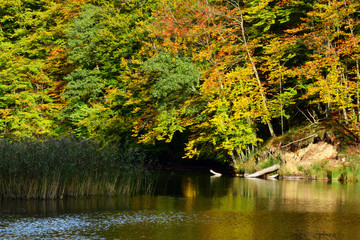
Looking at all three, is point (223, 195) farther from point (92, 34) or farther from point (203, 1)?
point (92, 34)

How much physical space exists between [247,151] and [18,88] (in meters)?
15.8

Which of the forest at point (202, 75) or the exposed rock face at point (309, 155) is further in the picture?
the forest at point (202, 75)

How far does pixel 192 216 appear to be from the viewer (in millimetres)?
10648

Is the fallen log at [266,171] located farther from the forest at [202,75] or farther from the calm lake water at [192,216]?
the calm lake water at [192,216]

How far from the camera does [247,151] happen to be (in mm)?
24469

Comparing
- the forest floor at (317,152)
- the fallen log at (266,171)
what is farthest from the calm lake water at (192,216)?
the fallen log at (266,171)

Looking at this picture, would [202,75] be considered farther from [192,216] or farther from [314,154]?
[192,216]

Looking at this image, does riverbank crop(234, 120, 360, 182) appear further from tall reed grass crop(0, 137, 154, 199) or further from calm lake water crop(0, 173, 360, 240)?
tall reed grass crop(0, 137, 154, 199)

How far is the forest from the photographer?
70.4 feet

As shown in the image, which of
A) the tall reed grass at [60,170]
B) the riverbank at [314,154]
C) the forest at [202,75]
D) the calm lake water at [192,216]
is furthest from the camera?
the forest at [202,75]

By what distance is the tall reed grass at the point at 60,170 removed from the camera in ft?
41.8

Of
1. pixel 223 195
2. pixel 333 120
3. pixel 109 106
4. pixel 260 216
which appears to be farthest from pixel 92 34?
pixel 260 216

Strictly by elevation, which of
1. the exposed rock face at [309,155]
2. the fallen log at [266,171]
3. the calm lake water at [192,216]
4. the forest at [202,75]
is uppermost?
the forest at [202,75]

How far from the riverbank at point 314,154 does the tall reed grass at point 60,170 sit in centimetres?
898
